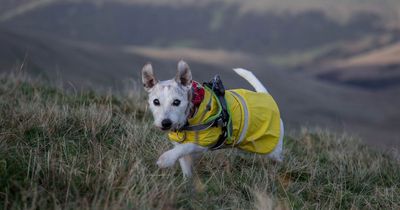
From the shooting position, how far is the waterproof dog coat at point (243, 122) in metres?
5.27

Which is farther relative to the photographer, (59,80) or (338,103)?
(338,103)

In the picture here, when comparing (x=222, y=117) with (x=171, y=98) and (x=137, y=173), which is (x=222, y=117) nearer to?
(x=171, y=98)

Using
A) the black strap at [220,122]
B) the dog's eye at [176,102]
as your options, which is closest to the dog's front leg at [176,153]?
the black strap at [220,122]

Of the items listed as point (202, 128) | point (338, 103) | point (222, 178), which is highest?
point (202, 128)

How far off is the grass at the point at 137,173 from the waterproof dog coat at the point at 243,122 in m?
0.24

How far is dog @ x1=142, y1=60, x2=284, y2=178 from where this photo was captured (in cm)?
500

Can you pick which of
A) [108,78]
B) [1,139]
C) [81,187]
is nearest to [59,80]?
[1,139]

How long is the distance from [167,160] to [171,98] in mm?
502

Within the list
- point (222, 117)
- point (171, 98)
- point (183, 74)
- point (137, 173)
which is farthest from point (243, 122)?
point (137, 173)

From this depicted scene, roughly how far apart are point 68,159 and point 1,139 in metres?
0.55

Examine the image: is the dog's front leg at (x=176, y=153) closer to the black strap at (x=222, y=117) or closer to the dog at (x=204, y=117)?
the dog at (x=204, y=117)

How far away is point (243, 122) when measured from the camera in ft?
18.7

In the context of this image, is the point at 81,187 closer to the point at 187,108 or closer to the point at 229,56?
the point at 187,108

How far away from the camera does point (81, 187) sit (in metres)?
4.31
